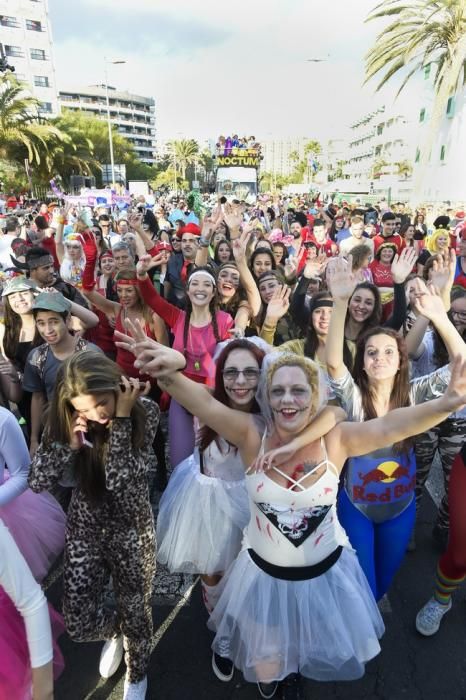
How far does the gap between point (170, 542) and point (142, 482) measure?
60cm

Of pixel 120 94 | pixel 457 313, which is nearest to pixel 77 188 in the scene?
pixel 457 313

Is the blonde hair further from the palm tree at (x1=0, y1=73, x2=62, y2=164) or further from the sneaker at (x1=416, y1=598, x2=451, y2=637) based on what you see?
the palm tree at (x1=0, y1=73, x2=62, y2=164)

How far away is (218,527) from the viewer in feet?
8.33

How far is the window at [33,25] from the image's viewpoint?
49.6m

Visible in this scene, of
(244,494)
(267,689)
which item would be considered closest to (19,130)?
(244,494)

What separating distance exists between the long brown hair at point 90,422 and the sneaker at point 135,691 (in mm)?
1036

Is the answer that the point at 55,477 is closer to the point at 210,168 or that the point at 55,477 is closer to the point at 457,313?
the point at 457,313

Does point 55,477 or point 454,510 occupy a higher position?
point 55,477

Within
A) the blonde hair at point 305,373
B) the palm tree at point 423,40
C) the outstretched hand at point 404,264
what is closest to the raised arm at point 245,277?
the outstretched hand at point 404,264

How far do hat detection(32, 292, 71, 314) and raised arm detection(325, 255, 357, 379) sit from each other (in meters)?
1.75

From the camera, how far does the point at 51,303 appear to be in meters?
3.00

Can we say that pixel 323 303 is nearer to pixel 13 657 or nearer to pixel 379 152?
pixel 13 657

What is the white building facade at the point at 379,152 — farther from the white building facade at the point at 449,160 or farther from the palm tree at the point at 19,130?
the palm tree at the point at 19,130

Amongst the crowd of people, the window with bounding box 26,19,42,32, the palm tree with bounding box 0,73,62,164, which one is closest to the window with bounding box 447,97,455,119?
the palm tree with bounding box 0,73,62,164
